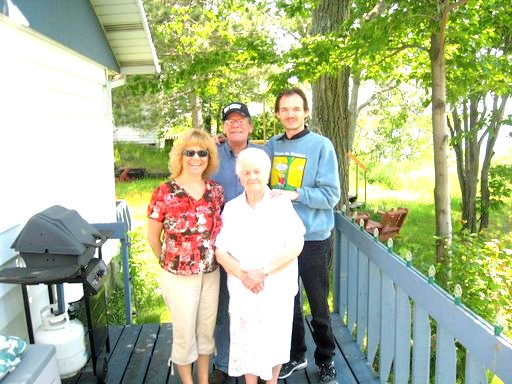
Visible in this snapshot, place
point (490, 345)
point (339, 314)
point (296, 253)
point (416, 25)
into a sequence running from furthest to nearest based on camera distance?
point (416, 25)
point (339, 314)
point (296, 253)
point (490, 345)

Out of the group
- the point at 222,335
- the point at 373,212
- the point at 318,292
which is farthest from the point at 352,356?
the point at 373,212

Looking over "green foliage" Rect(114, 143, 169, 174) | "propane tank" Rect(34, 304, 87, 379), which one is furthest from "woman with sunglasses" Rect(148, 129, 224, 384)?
"green foliage" Rect(114, 143, 169, 174)

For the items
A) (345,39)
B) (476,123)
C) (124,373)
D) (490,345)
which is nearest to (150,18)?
(476,123)

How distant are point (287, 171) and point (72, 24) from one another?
2488mm

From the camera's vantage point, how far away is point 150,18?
14539 millimetres

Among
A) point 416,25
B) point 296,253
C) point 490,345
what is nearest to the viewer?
point 490,345

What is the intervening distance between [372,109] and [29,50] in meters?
24.3

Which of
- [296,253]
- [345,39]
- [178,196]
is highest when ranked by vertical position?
[345,39]

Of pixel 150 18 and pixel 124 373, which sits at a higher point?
pixel 150 18

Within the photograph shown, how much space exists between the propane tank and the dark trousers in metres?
1.31

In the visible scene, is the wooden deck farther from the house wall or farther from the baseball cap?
the baseball cap

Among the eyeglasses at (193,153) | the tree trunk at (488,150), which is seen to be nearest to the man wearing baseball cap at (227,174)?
the eyeglasses at (193,153)

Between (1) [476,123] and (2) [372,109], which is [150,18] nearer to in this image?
(1) [476,123]

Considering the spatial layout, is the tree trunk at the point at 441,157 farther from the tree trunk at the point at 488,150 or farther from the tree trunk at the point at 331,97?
the tree trunk at the point at 488,150
